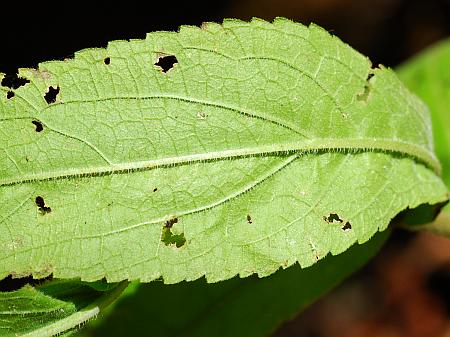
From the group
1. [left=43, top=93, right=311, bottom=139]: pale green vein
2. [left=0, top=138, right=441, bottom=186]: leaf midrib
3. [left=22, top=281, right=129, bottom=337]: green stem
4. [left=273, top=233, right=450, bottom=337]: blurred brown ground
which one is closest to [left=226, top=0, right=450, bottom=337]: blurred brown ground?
[left=273, top=233, right=450, bottom=337]: blurred brown ground

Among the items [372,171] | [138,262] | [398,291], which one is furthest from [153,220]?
[398,291]

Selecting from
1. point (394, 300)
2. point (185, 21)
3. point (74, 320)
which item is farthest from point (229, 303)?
point (185, 21)

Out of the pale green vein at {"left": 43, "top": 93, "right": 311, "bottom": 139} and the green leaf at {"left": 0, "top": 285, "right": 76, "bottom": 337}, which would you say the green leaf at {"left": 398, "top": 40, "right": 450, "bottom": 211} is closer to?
the pale green vein at {"left": 43, "top": 93, "right": 311, "bottom": 139}

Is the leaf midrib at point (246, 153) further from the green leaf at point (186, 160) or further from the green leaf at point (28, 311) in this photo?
the green leaf at point (28, 311)

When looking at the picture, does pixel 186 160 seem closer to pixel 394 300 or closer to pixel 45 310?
pixel 45 310

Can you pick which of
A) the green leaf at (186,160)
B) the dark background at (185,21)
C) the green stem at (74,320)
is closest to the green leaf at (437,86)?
the green leaf at (186,160)

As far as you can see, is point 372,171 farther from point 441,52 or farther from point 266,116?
point 441,52
